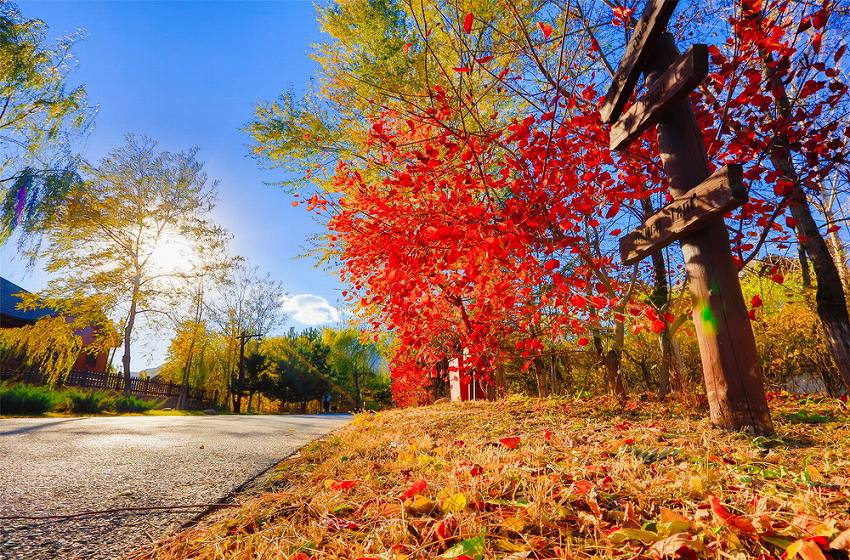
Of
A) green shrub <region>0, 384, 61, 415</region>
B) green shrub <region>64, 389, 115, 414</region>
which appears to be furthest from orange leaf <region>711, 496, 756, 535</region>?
green shrub <region>64, 389, 115, 414</region>

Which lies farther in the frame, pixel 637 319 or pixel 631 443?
pixel 637 319

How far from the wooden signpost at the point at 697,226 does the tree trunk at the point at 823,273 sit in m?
2.25

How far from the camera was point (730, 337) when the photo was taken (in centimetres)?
264

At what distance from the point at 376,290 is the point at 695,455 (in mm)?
4118

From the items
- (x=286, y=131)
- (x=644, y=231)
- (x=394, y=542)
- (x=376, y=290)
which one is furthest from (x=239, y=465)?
(x=286, y=131)

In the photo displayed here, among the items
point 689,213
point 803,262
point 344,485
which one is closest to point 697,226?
point 689,213

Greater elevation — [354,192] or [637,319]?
[354,192]

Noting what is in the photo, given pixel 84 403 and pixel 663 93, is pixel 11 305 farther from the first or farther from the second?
pixel 663 93

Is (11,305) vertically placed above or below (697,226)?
above

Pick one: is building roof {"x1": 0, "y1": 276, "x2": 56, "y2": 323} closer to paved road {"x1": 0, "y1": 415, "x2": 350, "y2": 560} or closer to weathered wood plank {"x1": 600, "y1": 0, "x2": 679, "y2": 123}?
paved road {"x1": 0, "y1": 415, "x2": 350, "y2": 560}

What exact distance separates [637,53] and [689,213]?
1211 mm

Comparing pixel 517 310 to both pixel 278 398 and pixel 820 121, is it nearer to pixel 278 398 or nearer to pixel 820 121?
pixel 820 121

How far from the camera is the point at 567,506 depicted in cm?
149

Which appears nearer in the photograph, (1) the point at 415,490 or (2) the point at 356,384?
(1) the point at 415,490
